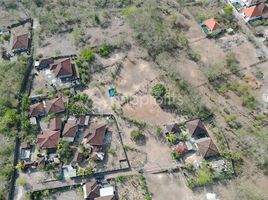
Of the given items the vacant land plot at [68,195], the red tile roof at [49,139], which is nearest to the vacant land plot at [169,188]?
the vacant land plot at [68,195]

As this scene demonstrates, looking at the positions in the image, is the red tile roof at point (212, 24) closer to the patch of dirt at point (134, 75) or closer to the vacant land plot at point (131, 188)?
the patch of dirt at point (134, 75)

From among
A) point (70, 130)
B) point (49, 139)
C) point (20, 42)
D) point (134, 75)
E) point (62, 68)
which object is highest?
point (20, 42)

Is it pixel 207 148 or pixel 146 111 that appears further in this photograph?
pixel 146 111

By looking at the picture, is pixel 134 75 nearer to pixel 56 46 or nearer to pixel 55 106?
pixel 55 106

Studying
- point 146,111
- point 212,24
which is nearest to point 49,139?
point 146,111

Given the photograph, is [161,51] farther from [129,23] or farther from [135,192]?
[135,192]

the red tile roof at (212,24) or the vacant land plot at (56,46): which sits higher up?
the vacant land plot at (56,46)
